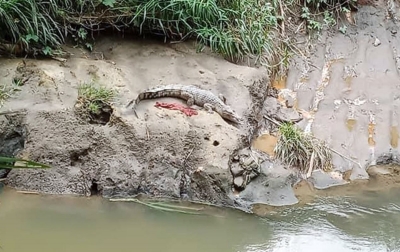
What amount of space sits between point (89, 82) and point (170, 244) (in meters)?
1.73

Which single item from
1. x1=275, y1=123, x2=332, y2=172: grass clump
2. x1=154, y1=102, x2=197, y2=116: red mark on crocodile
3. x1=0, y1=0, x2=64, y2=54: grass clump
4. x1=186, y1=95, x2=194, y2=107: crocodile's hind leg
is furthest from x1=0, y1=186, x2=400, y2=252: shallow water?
x1=0, y1=0, x2=64, y2=54: grass clump

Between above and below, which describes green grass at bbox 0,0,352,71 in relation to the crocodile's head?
above

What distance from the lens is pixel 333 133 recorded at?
5.32m

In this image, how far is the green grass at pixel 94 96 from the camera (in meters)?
4.70

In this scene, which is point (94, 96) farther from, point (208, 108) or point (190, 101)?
point (208, 108)

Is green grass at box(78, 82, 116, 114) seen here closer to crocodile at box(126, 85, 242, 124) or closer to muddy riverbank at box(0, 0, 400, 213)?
muddy riverbank at box(0, 0, 400, 213)

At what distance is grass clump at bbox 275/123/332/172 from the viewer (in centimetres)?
493

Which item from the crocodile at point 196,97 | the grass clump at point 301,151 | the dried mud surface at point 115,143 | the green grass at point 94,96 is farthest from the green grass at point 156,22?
the grass clump at point 301,151

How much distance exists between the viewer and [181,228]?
13.1ft

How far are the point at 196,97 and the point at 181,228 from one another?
137cm

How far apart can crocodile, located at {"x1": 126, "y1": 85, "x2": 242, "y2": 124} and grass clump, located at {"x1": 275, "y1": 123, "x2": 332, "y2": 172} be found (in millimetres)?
407

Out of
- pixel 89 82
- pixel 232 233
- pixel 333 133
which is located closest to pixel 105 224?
pixel 232 233

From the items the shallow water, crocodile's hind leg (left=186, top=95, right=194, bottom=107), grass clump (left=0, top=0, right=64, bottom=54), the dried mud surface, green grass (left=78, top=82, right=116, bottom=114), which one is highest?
grass clump (left=0, top=0, right=64, bottom=54)

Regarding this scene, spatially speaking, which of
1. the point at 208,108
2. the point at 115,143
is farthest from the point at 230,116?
the point at 115,143
